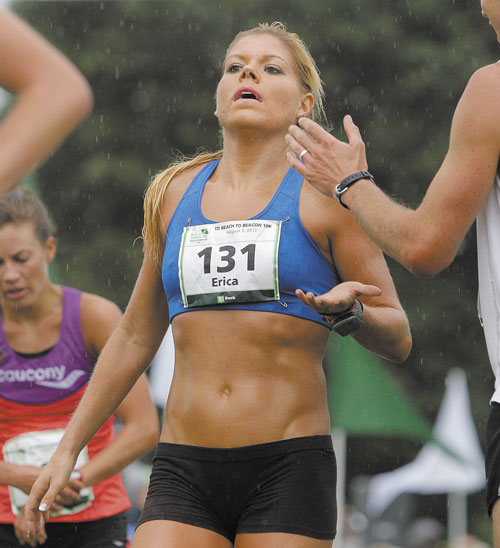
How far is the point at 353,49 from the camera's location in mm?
18797

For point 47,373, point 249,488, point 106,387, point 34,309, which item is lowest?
point 249,488

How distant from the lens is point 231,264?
4242 millimetres

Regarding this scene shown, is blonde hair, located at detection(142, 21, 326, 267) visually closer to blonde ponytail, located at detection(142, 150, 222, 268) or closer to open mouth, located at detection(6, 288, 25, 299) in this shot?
blonde ponytail, located at detection(142, 150, 222, 268)

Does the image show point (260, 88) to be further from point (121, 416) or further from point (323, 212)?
point (121, 416)

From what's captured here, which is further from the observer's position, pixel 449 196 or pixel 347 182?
pixel 347 182

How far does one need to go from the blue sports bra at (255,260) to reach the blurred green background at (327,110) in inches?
525

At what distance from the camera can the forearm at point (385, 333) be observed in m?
4.02

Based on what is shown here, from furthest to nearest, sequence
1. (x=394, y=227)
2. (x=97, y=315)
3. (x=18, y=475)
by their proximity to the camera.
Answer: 1. (x=97, y=315)
2. (x=18, y=475)
3. (x=394, y=227)

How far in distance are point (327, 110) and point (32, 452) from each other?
Answer: 13.4m

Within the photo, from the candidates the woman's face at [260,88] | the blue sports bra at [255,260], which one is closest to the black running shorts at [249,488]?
the blue sports bra at [255,260]

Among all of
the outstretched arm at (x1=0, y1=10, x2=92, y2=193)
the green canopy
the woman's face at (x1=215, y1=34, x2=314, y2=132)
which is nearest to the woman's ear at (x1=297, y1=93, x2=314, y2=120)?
the woman's face at (x1=215, y1=34, x2=314, y2=132)

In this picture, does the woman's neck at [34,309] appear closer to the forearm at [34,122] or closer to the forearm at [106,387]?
the forearm at [106,387]

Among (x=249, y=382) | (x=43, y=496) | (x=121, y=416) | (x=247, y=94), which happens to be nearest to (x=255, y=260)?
(x=249, y=382)

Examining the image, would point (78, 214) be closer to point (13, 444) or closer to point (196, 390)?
point (13, 444)
